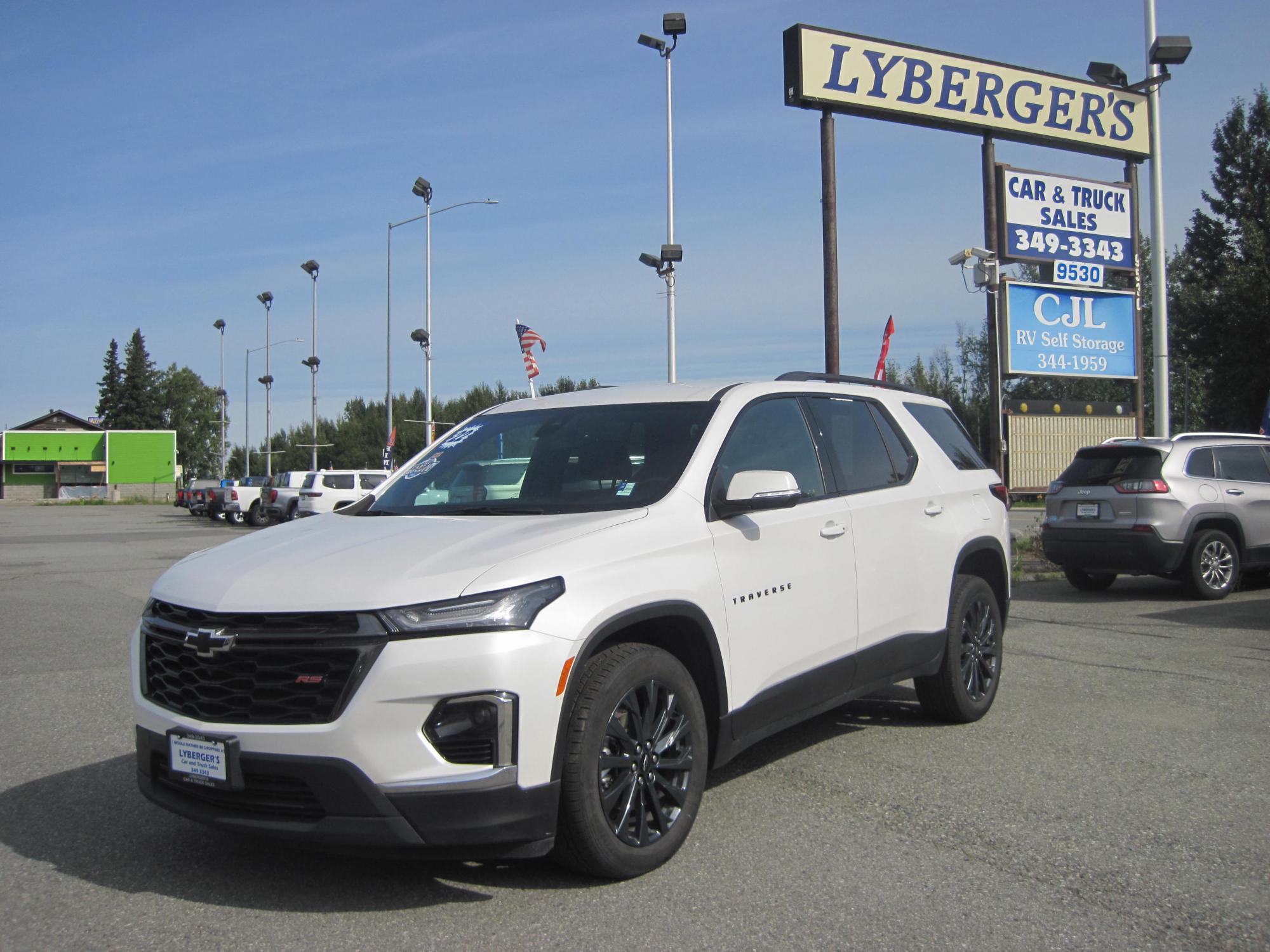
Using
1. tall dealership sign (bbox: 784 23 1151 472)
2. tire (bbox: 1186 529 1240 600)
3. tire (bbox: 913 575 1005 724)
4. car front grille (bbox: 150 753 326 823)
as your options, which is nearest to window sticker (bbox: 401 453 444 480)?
car front grille (bbox: 150 753 326 823)

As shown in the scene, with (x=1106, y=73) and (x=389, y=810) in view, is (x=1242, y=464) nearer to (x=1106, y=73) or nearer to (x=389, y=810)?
(x=1106, y=73)

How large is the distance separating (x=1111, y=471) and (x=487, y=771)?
10.1m

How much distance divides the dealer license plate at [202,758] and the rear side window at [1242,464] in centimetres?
1119

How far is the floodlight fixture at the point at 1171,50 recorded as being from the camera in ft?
54.5

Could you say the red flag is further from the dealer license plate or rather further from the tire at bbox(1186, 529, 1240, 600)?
the dealer license plate

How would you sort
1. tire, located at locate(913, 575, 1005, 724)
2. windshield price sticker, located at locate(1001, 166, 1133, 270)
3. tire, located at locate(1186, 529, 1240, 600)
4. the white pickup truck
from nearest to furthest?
1. tire, located at locate(913, 575, 1005, 724)
2. tire, located at locate(1186, 529, 1240, 600)
3. windshield price sticker, located at locate(1001, 166, 1133, 270)
4. the white pickup truck

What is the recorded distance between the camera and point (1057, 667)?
8.09m

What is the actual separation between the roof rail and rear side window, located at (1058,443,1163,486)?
20.0 feet

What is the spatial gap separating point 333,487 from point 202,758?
1229 inches

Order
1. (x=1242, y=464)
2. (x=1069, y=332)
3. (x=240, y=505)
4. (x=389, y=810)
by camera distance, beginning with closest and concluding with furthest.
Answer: (x=389, y=810) < (x=1242, y=464) < (x=1069, y=332) < (x=240, y=505)

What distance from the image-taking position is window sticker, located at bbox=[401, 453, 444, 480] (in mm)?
5461

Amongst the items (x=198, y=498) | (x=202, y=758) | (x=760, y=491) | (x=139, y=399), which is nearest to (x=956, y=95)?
(x=760, y=491)

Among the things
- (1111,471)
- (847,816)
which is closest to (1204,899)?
(847,816)

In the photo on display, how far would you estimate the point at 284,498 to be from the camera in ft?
119
